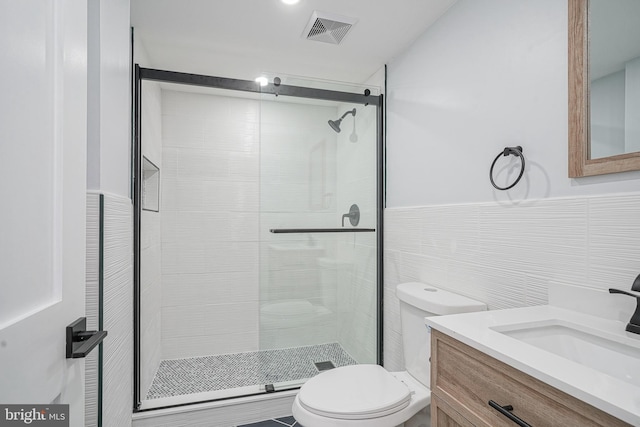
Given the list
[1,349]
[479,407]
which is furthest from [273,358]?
[1,349]

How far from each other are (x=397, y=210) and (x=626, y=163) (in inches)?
50.9

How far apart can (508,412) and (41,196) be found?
3.62 feet

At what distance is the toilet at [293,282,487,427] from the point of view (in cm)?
132

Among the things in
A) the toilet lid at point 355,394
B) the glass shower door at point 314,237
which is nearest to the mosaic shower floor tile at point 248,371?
the glass shower door at point 314,237

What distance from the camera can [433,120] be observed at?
1.89 meters

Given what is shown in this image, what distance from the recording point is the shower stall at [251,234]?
208 centimetres

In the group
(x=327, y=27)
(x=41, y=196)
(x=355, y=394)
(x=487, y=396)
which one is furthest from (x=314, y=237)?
(x=41, y=196)

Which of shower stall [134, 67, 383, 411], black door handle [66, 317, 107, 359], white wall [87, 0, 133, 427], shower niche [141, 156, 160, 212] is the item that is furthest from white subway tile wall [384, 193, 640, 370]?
shower niche [141, 156, 160, 212]

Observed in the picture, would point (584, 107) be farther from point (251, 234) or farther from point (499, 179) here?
point (251, 234)

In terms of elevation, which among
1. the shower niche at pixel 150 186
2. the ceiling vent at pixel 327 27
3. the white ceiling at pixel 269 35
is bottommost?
the shower niche at pixel 150 186

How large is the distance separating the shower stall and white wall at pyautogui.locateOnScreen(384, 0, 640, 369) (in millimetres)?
281

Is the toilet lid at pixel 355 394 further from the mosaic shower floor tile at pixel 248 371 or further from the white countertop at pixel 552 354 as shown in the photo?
the mosaic shower floor tile at pixel 248 371

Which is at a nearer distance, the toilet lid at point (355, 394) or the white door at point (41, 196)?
the white door at point (41, 196)

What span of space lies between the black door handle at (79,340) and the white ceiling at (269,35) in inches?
64.4
